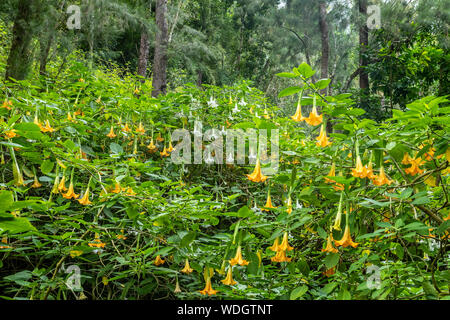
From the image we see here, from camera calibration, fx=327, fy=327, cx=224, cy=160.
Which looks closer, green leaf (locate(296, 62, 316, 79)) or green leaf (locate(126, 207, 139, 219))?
green leaf (locate(296, 62, 316, 79))

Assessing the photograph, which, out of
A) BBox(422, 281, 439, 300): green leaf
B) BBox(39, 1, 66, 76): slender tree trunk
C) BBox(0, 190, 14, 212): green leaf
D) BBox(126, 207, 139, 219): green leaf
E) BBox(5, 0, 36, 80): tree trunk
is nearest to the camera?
BBox(0, 190, 14, 212): green leaf

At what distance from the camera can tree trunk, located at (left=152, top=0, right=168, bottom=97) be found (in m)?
5.03

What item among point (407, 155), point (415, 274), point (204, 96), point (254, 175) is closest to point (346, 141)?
point (407, 155)

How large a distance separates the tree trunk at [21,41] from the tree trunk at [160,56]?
2.15m

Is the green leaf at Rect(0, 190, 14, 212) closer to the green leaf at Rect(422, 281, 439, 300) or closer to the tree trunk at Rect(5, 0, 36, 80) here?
the green leaf at Rect(422, 281, 439, 300)

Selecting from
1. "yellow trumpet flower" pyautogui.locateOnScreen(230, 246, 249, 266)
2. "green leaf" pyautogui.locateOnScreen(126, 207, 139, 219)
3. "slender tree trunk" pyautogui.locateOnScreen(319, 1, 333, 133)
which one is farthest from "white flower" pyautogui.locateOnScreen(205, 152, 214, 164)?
"slender tree trunk" pyautogui.locateOnScreen(319, 1, 333, 133)

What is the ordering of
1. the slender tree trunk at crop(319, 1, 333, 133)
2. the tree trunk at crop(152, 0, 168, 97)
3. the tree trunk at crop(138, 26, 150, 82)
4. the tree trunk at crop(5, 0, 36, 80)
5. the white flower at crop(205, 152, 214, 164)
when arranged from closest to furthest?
the white flower at crop(205, 152, 214, 164) < the tree trunk at crop(5, 0, 36, 80) < the tree trunk at crop(152, 0, 168, 97) < the tree trunk at crop(138, 26, 150, 82) < the slender tree trunk at crop(319, 1, 333, 133)

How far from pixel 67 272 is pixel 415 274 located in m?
1.50

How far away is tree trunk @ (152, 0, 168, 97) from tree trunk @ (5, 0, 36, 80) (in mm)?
2153

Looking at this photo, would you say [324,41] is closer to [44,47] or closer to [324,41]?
[324,41]

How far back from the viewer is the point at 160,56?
5.13 meters

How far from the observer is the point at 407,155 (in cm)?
126
